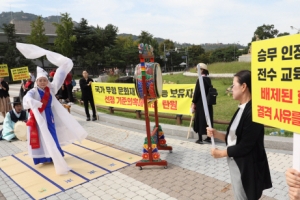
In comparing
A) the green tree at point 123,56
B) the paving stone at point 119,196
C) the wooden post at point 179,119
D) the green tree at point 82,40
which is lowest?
the paving stone at point 119,196

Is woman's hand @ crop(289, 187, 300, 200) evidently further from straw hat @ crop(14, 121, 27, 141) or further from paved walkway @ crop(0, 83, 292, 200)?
straw hat @ crop(14, 121, 27, 141)

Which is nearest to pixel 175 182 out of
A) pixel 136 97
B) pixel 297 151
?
pixel 297 151

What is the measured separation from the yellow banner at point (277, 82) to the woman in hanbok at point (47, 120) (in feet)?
13.8

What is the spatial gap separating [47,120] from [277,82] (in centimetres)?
462

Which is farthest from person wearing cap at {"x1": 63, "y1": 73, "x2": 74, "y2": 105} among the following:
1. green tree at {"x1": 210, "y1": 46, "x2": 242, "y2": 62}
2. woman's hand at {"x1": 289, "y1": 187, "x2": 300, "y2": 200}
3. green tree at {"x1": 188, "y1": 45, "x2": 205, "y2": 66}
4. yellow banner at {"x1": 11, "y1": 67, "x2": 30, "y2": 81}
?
green tree at {"x1": 210, "y1": 46, "x2": 242, "y2": 62}

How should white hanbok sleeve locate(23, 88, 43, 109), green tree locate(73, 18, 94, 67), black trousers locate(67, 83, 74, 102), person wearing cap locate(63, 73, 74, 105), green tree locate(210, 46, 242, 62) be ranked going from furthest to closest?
green tree locate(210, 46, 242, 62), green tree locate(73, 18, 94, 67), black trousers locate(67, 83, 74, 102), person wearing cap locate(63, 73, 74, 105), white hanbok sleeve locate(23, 88, 43, 109)

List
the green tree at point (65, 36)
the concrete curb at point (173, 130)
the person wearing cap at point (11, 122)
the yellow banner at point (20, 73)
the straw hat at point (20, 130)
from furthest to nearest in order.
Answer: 1. the green tree at point (65, 36)
2. the yellow banner at point (20, 73)
3. the person wearing cap at point (11, 122)
4. the straw hat at point (20, 130)
5. the concrete curb at point (173, 130)

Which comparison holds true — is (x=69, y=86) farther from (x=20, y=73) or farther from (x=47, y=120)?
(x=47, y=120)

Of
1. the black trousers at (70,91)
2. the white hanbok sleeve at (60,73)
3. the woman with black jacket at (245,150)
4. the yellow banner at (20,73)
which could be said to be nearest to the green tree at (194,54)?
the black trousers at (70,91)

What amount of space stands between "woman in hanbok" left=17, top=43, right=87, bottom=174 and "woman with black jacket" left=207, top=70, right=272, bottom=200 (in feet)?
11.8

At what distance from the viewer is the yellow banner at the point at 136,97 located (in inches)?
268

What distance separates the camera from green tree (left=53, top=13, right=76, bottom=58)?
38156mm

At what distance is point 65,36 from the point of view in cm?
3862

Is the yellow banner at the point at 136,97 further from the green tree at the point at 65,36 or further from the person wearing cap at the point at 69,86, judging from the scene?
the green tree at the point at 65,36
